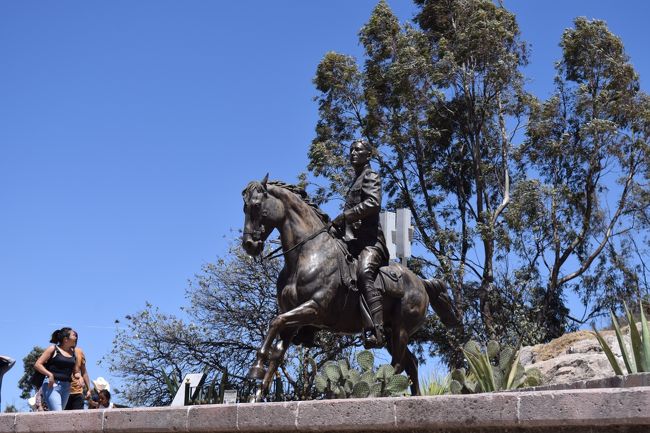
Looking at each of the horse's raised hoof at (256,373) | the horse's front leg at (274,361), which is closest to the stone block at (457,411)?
the horse's front leg at (274,361)

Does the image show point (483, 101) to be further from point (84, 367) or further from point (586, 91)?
point (84, 367)

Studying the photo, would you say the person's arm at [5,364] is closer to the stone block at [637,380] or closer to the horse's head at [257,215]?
the horse's head at [257,215]

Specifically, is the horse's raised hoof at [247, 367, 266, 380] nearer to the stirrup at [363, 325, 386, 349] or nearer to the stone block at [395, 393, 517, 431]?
the stirrup at [363, 325, 386, 349]

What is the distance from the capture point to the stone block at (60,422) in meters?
8.16

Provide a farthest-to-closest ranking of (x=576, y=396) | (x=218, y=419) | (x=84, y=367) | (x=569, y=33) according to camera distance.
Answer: (x=569, y=33) < (x=84, y=367) < (x=218, y=419) < (x=576, y=396)

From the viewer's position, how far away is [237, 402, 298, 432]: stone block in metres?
6.96

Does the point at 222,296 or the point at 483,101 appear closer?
the point at 222,296

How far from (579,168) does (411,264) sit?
753 cm

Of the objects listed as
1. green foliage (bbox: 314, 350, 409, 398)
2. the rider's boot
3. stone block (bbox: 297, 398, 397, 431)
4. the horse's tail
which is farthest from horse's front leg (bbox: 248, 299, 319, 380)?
stone block (bbox: 297, 398, 397, 431)

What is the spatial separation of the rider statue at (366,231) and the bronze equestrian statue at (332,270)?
0.01 meters

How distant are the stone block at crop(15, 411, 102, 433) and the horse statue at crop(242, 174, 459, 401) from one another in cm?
212

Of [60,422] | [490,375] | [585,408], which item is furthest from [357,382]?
[585,408]

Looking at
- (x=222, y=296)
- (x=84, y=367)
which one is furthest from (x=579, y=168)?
(x=84, y=367)

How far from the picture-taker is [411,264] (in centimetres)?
2891
